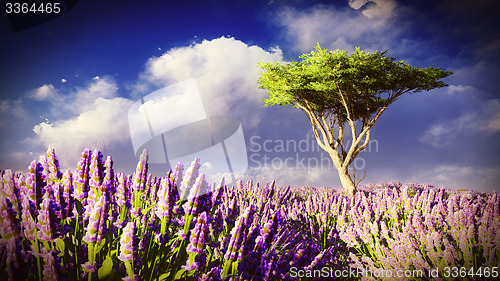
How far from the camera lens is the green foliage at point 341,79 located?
45.7ft

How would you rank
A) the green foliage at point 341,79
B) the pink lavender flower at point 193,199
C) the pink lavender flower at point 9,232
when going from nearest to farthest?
the pink lavender flower at point 9,232
the pink lavender flower at point 193,199
the green foliage at point 341,79

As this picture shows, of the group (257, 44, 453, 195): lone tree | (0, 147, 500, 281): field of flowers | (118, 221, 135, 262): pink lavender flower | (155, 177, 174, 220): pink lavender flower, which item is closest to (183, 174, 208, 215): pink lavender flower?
(0, 147, 500, 281): field of flowers

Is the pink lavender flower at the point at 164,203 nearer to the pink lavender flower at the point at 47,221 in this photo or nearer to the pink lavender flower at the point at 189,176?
the pink lavender flower at the point at 189,176

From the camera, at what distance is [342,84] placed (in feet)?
47.9

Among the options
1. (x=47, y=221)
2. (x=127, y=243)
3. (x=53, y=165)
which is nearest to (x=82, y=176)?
(x=53, y=165)

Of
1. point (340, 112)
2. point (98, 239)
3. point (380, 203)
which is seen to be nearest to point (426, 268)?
point (380, 203)

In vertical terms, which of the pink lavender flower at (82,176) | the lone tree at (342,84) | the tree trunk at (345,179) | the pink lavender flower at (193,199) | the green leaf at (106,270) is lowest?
the green leaf at (106,270)

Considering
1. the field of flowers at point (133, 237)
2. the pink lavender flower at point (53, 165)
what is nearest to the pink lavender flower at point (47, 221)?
the field of flowers at point (133, 237)

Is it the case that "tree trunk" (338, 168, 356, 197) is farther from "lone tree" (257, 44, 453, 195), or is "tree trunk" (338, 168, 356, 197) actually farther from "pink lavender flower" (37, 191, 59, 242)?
"pink lavender flower" (37, 191, 59, 242)

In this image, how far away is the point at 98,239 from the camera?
1.18 metres

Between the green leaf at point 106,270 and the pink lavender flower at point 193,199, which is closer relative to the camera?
the green leaf at point 106,270

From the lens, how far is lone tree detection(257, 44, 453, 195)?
45.9ft

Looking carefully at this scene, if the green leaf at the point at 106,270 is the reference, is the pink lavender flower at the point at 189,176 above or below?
above

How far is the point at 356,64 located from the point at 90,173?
14655 millimetres
